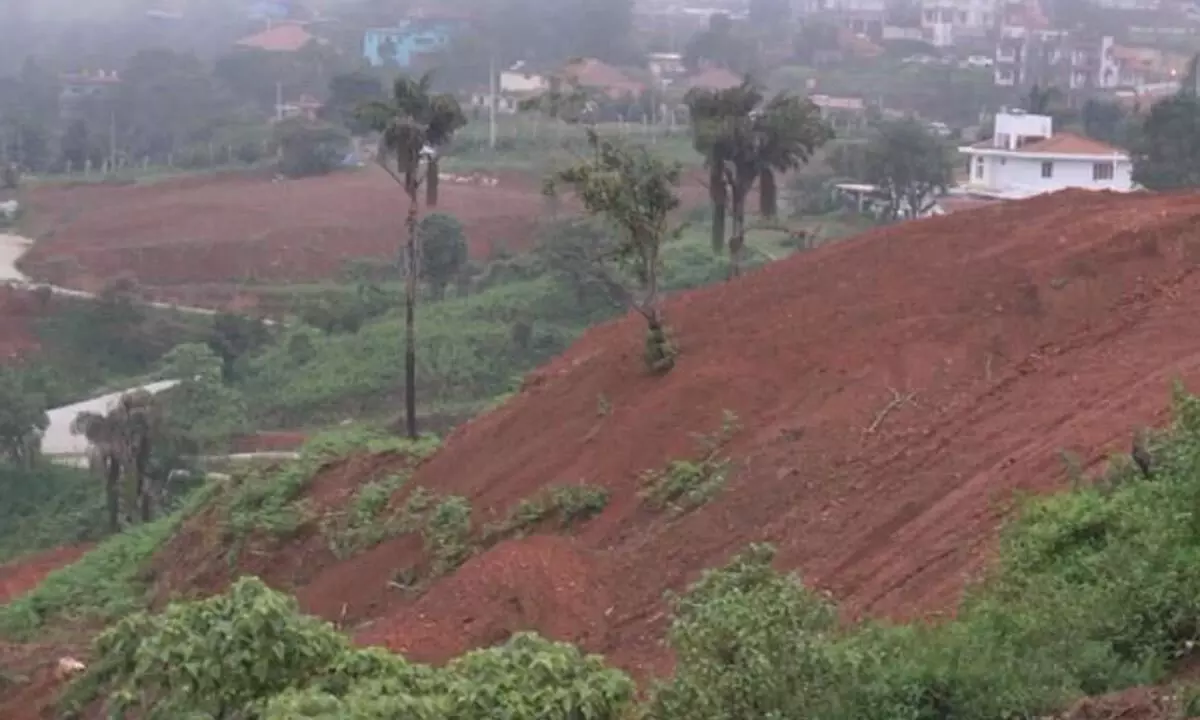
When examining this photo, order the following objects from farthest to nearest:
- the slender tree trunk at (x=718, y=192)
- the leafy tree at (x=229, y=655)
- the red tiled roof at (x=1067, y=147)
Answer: the red tiled roof at (x=1067, y=147) < the slender tree trunk at (x=718, y=192) < the leafy tree at (x=229, y=655)

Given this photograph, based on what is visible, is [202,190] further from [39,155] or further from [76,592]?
[76,592]

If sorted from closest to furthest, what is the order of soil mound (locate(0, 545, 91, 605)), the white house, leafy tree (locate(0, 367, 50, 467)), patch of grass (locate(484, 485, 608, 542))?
patch of grass (locate(484, 485, 608, 542)) → soil mound (locate(0, 545, 91, 605)) → leafy tree (locate(0, 367, 50, 467)) → the white house

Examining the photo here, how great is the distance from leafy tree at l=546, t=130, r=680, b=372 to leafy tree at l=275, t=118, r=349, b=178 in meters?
43.6

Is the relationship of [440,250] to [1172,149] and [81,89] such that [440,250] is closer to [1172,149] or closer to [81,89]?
[1172,149]

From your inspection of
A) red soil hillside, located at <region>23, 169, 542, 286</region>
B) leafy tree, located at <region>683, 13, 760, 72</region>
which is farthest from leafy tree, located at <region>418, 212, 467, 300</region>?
leafy tree, located at <region>683, 13, 760, 72</region>

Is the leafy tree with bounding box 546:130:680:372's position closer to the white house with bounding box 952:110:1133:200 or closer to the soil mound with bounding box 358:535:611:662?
the soil mound with bounding box 358:535:611:662

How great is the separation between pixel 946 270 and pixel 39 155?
5671cm

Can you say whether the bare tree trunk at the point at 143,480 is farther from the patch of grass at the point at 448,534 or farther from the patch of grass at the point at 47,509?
the patch of grass at the point at 448,534

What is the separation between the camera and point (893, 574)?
941cm

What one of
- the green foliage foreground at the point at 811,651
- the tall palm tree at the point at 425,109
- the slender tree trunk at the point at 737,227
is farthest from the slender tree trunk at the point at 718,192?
the green foliage foreground at the point at 811,651

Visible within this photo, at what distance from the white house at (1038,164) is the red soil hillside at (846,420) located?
900 inches

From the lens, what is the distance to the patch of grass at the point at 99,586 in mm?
15656

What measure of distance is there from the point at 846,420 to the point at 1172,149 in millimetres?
25477

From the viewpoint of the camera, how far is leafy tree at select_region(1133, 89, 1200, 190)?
3472cm
